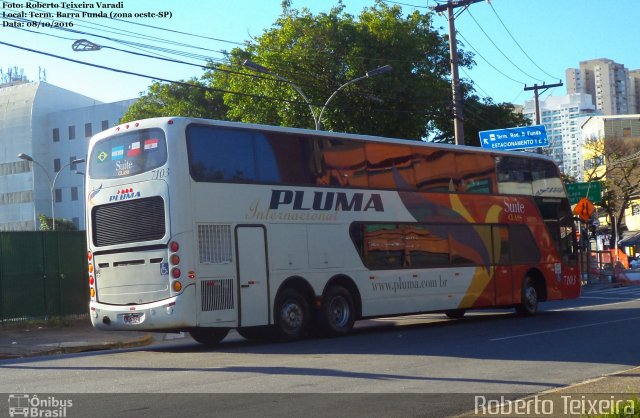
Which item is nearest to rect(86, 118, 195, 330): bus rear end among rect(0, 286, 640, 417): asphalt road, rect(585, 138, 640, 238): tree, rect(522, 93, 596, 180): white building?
rect(0, 286, 640, 417): asphalt road

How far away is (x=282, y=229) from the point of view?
17.1 metres

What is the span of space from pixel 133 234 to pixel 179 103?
36440 mm

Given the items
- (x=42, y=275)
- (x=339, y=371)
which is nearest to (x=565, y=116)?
(x=42, y=275)

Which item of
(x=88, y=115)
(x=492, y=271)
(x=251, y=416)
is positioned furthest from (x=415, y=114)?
(x=88, y=115)

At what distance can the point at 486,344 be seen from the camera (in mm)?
15805

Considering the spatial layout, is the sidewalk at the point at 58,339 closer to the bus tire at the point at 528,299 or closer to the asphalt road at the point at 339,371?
the asphalt road at the point at 339,371

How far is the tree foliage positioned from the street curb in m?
18.3

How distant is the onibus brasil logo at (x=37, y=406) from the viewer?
916 centimetres

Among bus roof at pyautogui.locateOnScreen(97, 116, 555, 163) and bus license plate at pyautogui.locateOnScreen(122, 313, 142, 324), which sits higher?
bus roof at pyautogui.locateOnScreen(97, 116, 555, 163)

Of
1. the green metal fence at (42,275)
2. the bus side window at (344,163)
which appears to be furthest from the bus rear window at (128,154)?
the green metal fence at (42,275)

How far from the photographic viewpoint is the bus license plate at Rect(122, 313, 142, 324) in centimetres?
1547

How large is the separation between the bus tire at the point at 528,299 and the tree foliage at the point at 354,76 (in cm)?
1470

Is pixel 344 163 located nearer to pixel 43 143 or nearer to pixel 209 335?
pixel 209 335

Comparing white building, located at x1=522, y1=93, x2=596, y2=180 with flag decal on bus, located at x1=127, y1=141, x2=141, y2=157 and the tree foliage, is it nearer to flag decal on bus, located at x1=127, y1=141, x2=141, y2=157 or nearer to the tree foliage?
the tree foliage
